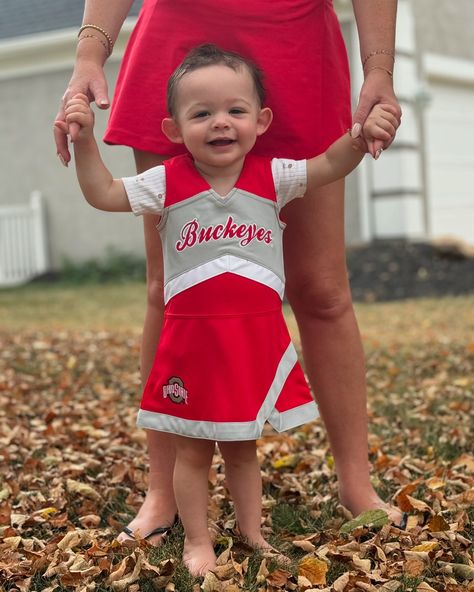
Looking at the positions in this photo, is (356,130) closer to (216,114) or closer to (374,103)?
(374,103)

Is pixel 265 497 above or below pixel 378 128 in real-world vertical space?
below

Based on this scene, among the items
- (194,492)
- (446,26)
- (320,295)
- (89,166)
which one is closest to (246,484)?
(194,492)

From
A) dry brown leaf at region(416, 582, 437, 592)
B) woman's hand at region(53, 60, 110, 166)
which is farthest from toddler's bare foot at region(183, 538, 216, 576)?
woman's hand at region(53, 60, 110, 166)

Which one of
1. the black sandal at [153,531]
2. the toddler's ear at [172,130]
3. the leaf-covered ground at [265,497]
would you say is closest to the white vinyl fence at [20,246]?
the leaf-covered ground at [265,497]

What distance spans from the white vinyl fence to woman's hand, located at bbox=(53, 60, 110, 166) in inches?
460

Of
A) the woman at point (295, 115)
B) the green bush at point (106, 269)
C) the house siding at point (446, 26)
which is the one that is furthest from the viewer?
the house siding at point (446, 26)

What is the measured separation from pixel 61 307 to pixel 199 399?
8164 millimetres

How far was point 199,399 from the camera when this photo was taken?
2426mm

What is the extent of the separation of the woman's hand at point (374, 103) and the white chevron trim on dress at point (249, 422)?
1.72ft

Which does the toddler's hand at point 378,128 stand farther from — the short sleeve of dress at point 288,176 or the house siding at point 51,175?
the house siding at point 51,175

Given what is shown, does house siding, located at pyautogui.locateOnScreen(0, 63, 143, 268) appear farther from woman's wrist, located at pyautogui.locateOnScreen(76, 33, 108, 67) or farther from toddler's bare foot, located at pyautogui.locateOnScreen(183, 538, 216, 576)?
toddler's bare foot, located at pyautogui.locateOnScreen(183, 538, 216, 576)

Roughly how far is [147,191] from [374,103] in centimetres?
60

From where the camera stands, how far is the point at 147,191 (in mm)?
2498

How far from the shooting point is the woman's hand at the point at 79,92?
2.46m
